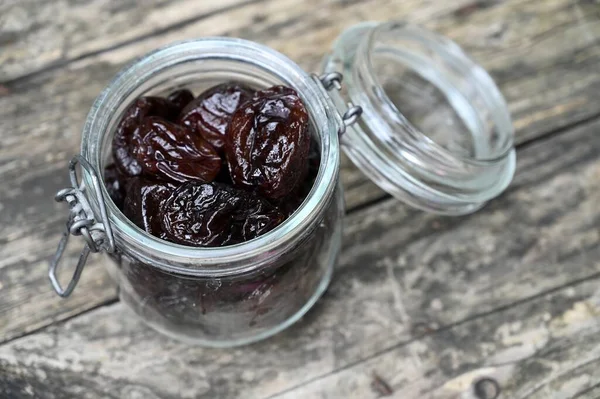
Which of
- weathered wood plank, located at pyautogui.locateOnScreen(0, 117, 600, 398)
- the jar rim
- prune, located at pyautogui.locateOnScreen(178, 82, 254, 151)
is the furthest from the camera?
weathered wood plank, located at pyautogui.locateOnScreen(0, 117, 600, 398)

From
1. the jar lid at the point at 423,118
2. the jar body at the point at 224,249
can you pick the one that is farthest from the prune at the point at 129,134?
the jar lid at the point at 423,118

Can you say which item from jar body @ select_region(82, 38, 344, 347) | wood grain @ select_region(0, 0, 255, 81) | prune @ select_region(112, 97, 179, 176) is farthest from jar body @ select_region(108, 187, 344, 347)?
wood grain @ select_region(0, 0, 255, 81)

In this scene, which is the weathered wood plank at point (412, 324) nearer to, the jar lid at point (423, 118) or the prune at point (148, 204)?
the jar lid at point (423, 118)

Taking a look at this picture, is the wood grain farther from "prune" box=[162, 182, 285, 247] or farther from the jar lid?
"prune" box=[162, 182, 285, 247]

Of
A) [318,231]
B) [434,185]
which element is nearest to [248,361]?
[318,231]

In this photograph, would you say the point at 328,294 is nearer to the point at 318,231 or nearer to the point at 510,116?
the point at 318,231

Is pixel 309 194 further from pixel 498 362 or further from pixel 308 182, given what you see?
pixel 498 362
